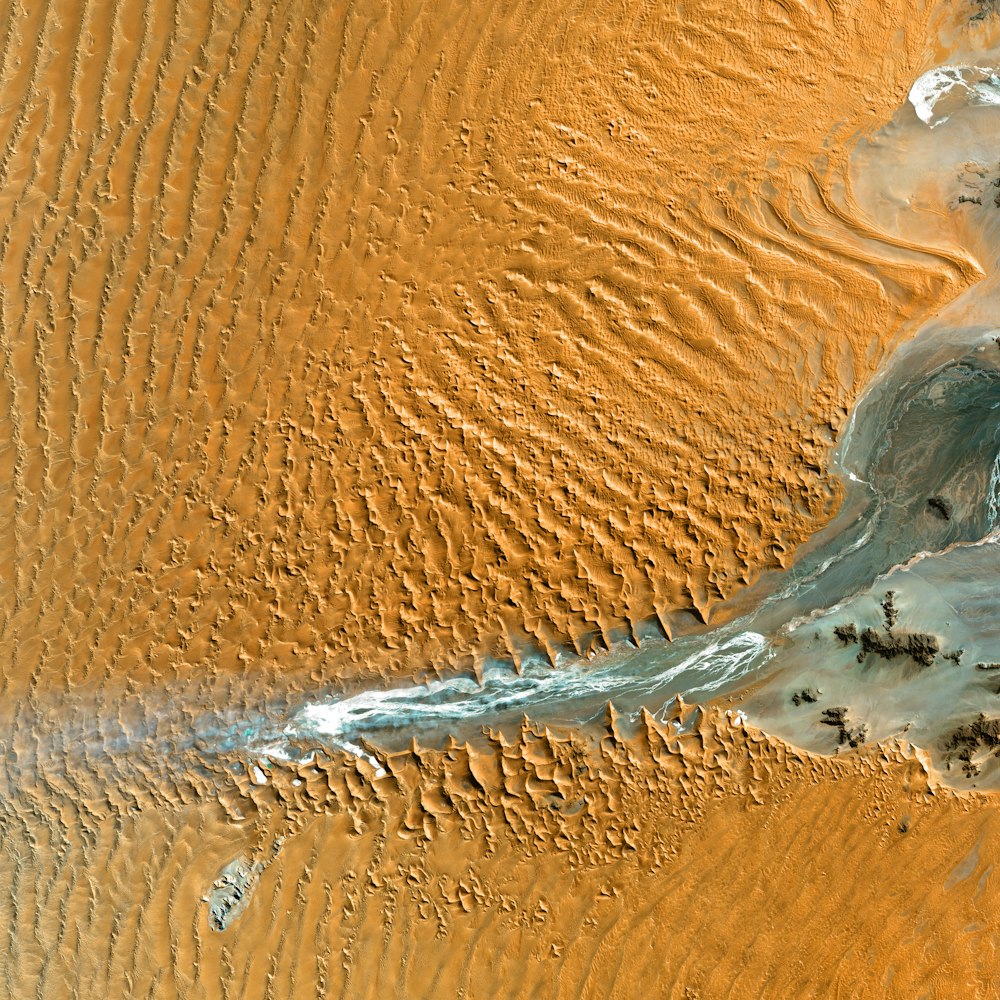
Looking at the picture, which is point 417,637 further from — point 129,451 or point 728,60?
point 728,60

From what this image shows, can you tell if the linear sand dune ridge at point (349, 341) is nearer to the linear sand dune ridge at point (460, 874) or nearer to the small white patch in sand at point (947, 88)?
the linear sand dune ridge at point (460, 874)

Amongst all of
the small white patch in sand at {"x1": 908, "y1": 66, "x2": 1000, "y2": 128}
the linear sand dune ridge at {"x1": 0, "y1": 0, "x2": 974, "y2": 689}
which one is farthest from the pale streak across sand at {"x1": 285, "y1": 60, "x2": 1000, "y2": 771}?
the linear sand dune ridge at {"x1": 0, "y1": 0, "x2": 974, "y2": 689}

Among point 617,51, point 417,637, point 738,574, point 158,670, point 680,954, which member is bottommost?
point 680,954

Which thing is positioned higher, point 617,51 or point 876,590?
point 617,51

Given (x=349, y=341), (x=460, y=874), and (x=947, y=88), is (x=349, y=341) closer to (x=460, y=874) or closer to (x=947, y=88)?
(x=460, y=874)

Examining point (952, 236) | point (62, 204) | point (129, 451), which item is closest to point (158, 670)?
point (129, 451)

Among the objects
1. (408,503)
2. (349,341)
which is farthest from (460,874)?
(349,341)
